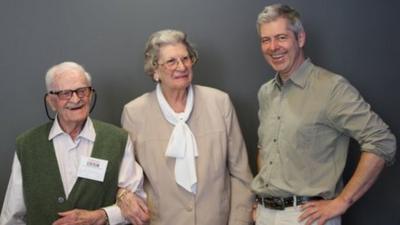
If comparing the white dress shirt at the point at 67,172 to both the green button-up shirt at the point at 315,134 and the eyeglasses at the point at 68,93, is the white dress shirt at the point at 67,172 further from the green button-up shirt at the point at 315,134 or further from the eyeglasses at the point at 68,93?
the green button-up shirt at the point at 315,134

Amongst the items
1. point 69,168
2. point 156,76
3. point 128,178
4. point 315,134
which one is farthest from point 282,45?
point 69,168

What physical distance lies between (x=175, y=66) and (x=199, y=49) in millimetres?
454

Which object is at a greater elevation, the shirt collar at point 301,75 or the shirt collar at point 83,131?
the shirt collar at point 301,75

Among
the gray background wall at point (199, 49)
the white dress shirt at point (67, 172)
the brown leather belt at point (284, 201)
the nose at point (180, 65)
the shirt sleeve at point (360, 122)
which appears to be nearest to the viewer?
the shirt sleeve at point (360, 122)

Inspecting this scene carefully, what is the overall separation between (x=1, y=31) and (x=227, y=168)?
1.54 meters

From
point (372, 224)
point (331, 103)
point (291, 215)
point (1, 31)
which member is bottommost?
point (372, 224)

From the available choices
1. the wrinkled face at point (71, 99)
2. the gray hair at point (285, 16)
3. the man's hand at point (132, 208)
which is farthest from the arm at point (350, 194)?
the wrinkled face at point (71, 99)

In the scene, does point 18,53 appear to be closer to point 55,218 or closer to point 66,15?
point 66,15

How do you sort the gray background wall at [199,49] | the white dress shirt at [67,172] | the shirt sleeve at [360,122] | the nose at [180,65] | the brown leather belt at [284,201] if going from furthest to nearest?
1. the gray background wall at [199,49]
2. the nose at [180,65]
3. the white dress shirt at [67,172]
4. the brown leather belt at [284,201]
5. the shirt sleeve at [360,122]

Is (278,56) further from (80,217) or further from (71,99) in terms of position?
(80,217)

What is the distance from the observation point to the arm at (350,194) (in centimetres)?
185

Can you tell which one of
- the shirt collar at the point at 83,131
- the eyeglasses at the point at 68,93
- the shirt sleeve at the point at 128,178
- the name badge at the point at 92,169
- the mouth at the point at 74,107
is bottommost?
the shirt sleeve at the point at 128,178

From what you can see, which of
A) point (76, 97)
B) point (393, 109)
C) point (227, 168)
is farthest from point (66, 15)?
point (393, 109)

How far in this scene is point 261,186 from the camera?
6.78ft
